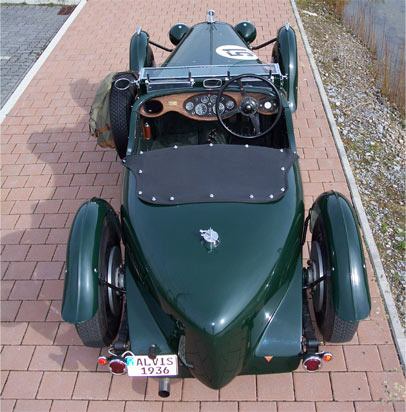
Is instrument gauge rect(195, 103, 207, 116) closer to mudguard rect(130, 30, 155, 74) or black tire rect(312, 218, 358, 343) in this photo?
black tire rect(312, 218, 358, 343)

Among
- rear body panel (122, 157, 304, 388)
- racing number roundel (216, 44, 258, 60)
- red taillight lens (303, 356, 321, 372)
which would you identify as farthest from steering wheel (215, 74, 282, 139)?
red taillight lens (303, 356, 321, 372)

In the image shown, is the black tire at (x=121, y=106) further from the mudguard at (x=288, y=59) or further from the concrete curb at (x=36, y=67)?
the concrete curb at (x=36, y=67)

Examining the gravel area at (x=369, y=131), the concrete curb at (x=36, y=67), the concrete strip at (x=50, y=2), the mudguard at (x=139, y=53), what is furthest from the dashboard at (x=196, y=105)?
the concrete strip at (x=50, y=2)

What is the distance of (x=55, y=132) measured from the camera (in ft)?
21.8

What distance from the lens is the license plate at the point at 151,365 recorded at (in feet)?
10.0

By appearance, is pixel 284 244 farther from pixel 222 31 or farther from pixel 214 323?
pixel 222 31

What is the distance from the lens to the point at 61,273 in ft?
15.1

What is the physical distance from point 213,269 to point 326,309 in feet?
3.24

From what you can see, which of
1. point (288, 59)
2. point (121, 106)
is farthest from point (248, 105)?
point (288, 59)

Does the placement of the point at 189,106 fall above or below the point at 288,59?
above

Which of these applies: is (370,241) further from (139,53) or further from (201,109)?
(139,53)

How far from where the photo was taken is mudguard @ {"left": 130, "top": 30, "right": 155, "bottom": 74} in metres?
6.27

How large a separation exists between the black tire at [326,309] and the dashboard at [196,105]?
128 centimetres

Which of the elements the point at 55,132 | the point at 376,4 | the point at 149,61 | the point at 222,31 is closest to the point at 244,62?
the point at 222,31
